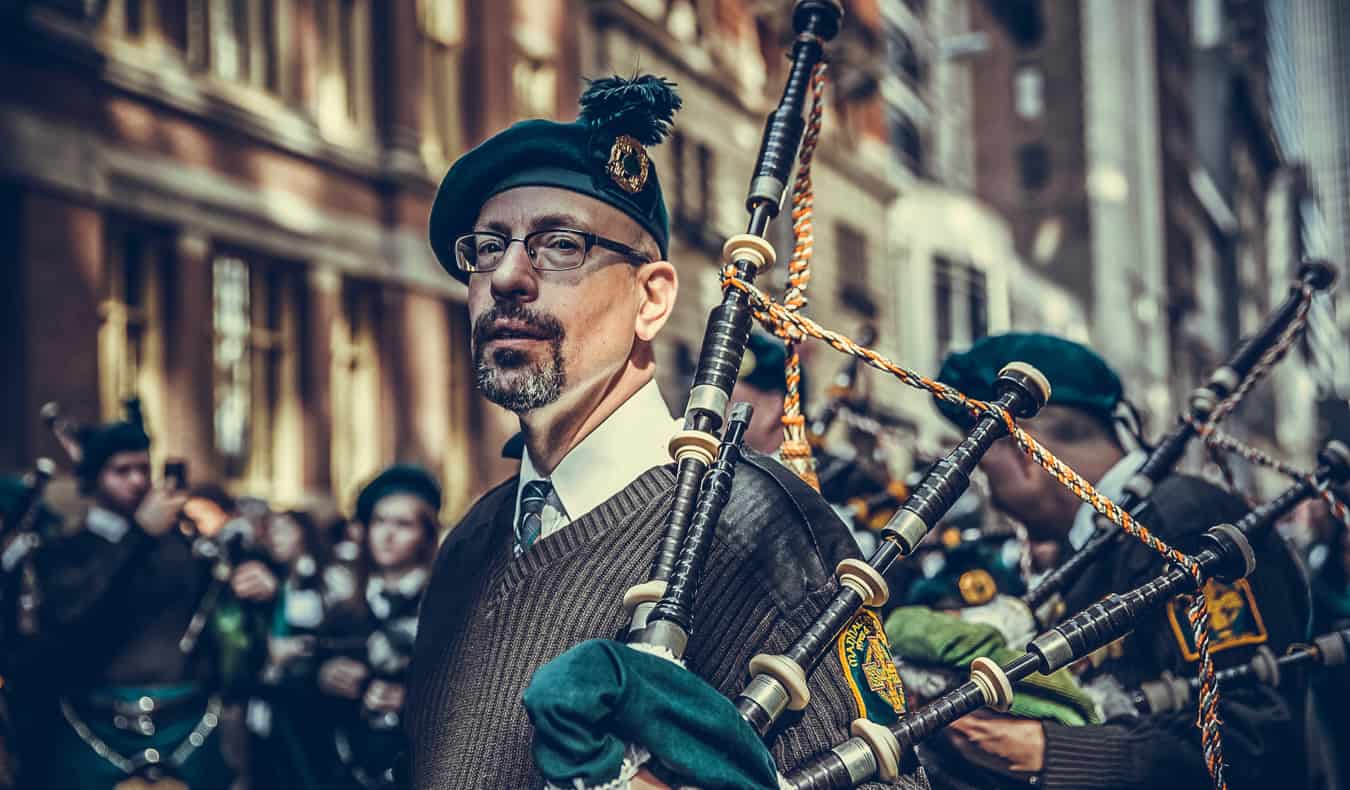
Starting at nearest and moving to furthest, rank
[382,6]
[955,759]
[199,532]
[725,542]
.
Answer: [725,542], [955,759], [199,532], [382,6]

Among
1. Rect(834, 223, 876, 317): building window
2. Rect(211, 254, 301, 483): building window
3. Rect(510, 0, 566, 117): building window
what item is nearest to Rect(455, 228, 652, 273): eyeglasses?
Rect(211, 254, 301, 483): building window

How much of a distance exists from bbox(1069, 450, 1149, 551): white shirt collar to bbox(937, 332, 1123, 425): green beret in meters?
0.16

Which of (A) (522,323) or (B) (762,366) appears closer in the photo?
(A) (522,323)

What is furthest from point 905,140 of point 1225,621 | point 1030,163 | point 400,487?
→ point 1225,621

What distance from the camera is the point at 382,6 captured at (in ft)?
52.5

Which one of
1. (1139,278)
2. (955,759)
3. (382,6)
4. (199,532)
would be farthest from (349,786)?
(1139,278)

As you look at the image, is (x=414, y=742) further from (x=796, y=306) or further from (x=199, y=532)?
(x=199, y=532)

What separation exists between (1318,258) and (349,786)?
462 cm

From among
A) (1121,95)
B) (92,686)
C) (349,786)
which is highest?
(1121,95)

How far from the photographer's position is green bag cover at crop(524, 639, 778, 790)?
6.66ft

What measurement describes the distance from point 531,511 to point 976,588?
209 cm

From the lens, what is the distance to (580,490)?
273 centimetres

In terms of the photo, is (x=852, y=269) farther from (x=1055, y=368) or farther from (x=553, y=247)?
(x=553, y=247)

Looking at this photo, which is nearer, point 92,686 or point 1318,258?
point 1318,258
